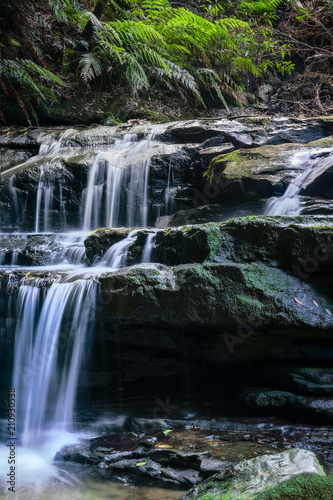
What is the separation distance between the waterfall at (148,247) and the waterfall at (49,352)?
2.62 ft

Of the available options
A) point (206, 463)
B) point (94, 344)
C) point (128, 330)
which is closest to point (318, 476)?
point (206, 463)

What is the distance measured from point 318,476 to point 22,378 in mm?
3228

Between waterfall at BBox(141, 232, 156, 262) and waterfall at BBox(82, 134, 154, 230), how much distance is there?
2.30 m

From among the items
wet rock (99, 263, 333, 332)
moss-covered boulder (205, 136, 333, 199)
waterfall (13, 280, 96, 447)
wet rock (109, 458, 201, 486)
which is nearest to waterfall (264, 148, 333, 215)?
moss-covered boulder (205, 136, 333, 199)

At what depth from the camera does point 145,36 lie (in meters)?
9.58

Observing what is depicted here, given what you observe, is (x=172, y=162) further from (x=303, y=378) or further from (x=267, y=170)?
(x=303, y=378)

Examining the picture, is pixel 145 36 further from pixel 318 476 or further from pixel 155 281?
pixel 318 476

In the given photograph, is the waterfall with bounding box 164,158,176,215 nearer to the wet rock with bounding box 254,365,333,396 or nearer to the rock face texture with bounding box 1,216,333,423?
the rock face texture with bounding box 1,216,333,423

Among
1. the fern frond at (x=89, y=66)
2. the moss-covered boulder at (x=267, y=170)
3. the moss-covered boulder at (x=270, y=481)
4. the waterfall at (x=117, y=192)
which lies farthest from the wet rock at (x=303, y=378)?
the fern frond at (x=89, y=66)

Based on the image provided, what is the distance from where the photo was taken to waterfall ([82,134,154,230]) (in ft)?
22.4

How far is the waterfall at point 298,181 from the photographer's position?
5047 mm

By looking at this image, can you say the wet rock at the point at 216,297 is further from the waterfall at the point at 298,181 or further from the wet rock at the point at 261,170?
the wet rock at the point at 261,170

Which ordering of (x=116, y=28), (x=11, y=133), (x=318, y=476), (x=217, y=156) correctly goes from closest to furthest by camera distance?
(x=318, y=476) < (x=217, y=156) < (x=11, y=133) < (x=116, y=28)

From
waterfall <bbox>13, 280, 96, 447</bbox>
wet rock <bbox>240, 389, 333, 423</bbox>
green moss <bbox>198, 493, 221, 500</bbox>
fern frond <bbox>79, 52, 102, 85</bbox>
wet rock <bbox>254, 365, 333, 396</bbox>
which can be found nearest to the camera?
green moss <bbox>198, 493, 221, 500</bbox>
